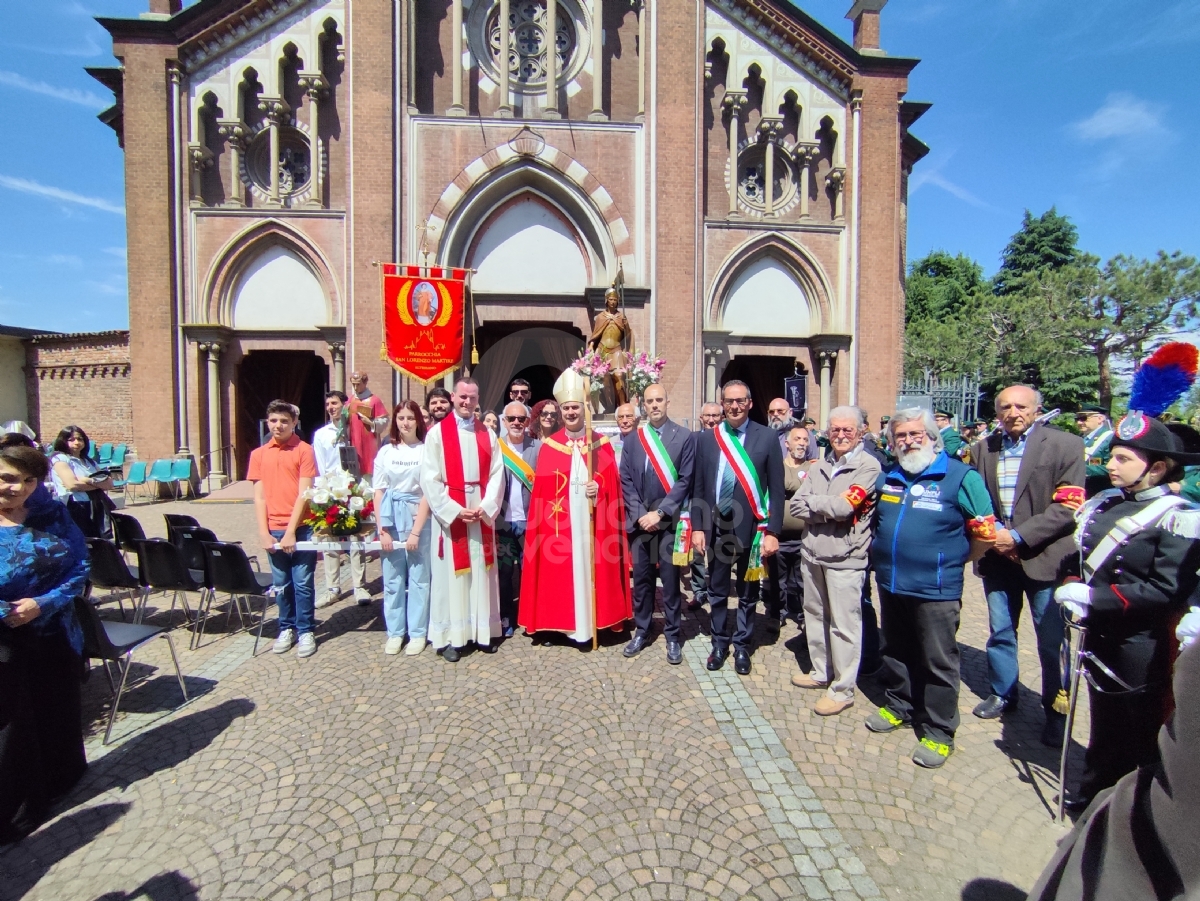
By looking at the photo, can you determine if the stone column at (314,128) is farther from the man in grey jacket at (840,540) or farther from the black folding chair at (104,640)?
the man in grey jacket at (840,540)

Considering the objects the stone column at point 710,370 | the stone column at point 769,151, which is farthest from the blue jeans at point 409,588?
the stone column at point 769,151

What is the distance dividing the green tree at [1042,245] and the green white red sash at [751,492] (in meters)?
37.4

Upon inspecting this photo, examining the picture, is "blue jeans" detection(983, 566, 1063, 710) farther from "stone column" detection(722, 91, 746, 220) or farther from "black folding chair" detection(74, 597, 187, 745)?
"stone column" detection(722, 91, 746, 220)

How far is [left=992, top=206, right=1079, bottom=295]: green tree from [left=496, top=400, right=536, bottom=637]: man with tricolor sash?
1485 inches

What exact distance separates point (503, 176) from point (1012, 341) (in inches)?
910

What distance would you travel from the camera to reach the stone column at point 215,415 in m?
13.0

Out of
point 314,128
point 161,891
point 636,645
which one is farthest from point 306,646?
point 314,128

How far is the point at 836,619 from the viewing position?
3893 millimetres

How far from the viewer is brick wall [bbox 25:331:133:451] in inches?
618

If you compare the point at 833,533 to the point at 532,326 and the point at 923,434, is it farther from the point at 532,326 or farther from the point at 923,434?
the point at 532,326

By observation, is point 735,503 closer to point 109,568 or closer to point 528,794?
point 528,794

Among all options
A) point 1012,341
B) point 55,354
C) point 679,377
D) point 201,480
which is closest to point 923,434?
point 679,377

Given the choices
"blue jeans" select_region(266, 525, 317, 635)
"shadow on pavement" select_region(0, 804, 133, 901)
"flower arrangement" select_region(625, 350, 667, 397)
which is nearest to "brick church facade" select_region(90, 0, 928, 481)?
"flower arrangement" select_region(625, 350, 667, 397)

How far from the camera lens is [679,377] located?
13.1 m
